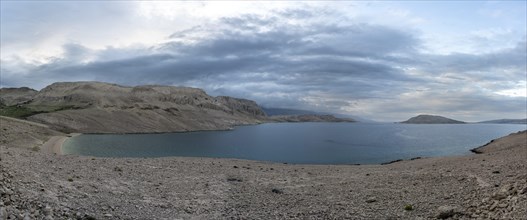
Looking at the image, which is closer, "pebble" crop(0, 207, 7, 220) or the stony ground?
"pebble" crop(0, 207, 7, 220)

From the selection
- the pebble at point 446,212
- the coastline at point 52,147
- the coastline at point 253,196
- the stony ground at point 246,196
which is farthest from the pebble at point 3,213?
the coastline at point 52,147

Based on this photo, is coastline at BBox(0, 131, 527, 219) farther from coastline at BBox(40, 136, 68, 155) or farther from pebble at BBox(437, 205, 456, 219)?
coastline at BBox(40, 136, 68, 155)

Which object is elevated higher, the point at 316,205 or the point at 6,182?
the point at 6,182

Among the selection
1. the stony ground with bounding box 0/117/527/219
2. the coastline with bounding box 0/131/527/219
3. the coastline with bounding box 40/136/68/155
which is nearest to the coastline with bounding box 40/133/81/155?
the coastline with bounding box 40/136/68/155

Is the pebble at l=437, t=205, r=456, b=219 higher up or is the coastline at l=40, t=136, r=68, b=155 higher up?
the pebble at l=437, t=205, r=456, b=219

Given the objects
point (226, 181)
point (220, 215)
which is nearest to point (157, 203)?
point (220, 215)

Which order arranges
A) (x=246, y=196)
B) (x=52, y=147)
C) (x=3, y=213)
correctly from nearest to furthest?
(x=3, y=213) → (x=246, y=196) → (x=52, y=147)

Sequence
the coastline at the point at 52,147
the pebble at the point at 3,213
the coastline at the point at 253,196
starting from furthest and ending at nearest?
the coastline at the point at 52,147
the coastline at the point at 253,196
the pebble at the point at 3,213

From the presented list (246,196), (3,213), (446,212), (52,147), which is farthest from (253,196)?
(52,147)

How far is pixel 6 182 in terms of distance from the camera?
18.5 meters

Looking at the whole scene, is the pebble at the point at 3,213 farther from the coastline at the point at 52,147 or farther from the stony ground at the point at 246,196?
the coastline at the point at 52,147

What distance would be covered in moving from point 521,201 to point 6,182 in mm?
21775

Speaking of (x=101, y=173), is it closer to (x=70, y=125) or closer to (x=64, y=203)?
(x=64, y=203)

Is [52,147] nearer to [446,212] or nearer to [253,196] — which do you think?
[253,196]
